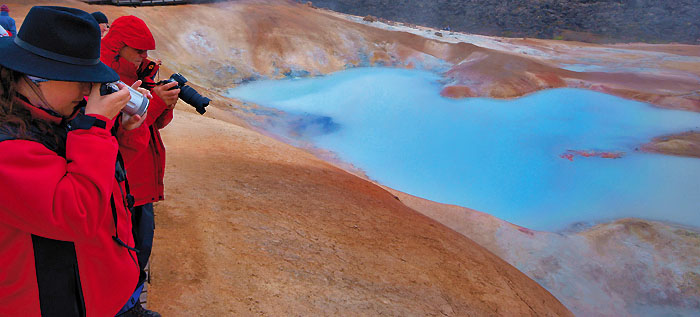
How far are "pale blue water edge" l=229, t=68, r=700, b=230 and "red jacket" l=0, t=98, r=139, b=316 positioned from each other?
839 centimetres

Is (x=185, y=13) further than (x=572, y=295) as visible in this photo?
Yes

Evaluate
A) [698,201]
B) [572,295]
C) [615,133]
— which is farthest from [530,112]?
[572,295]

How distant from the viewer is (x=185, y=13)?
17.2m

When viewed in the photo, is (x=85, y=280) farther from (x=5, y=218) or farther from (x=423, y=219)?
(x=423, y=219)

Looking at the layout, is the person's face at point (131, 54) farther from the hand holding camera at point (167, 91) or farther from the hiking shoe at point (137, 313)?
the hiking shoe at point (137, 313)

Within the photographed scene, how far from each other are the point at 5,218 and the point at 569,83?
17530 mm

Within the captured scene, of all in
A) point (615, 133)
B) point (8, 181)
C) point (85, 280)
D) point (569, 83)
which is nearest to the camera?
point (8, 181)

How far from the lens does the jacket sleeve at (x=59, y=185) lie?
1231 mm

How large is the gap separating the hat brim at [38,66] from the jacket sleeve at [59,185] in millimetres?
171

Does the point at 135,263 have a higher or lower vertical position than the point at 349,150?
higher

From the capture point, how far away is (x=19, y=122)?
1310mm

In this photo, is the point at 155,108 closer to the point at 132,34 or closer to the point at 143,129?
the point at 143,129

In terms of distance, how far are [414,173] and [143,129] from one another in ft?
29.9

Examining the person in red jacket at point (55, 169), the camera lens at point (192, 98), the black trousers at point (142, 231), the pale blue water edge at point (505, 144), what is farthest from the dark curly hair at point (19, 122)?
the pale blue water edge at point (505, 144)
